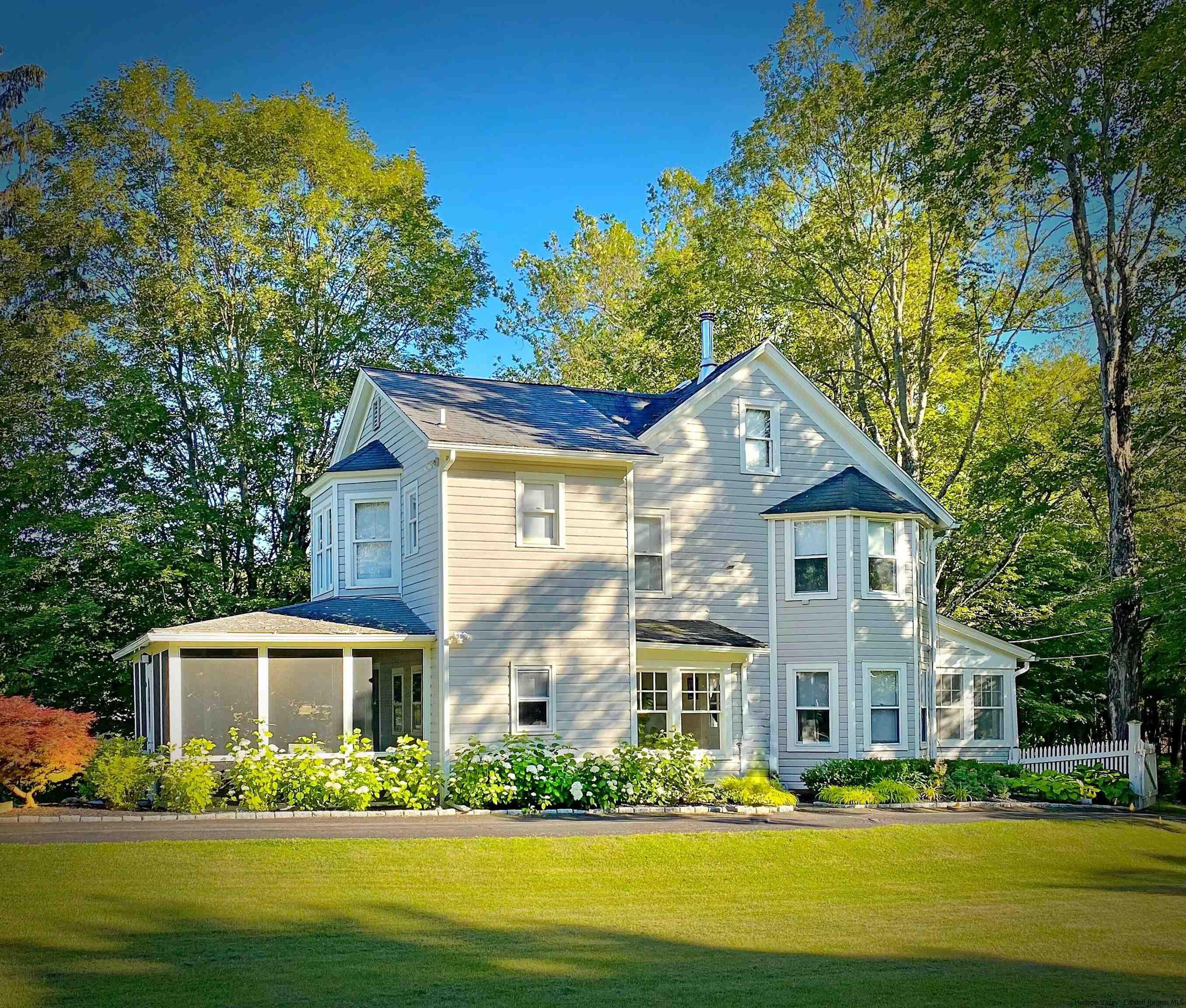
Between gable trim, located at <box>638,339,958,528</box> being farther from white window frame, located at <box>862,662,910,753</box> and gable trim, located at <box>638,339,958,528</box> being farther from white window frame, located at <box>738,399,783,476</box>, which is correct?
white window frame, located at <box>862,662,910,753</box>

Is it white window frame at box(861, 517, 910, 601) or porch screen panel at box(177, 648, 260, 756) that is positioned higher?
white window frame at box(861, 517, 910, 601)

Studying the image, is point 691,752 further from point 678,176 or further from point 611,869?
point 678,176

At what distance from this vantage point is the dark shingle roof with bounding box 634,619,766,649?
23.6 metres

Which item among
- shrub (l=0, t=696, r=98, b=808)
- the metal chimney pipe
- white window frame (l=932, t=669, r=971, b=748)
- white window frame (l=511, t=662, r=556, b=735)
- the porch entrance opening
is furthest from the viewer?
white window frame (l=932, t=669, r=971, b=748)

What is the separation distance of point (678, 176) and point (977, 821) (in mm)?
31773

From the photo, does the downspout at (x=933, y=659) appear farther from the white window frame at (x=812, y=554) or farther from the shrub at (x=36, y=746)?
Answer: the shrub at (x=36, y=746)

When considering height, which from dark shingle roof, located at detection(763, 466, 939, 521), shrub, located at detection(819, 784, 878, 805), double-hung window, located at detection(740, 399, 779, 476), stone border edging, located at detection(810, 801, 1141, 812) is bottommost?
stone border edging, located at detection(810, 801, 1141, 812)

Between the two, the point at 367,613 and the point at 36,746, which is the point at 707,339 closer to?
the point at 367,613

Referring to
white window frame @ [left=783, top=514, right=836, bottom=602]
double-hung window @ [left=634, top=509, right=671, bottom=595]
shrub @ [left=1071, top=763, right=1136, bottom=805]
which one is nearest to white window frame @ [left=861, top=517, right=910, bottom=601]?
Answer: white window frame @ [left=783, top=514, right=836, bottom=602]

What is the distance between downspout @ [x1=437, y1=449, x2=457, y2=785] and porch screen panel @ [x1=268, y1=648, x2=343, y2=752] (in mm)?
1731

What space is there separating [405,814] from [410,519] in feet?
19.9

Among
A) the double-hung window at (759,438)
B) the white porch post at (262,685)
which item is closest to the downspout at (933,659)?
the double-hung window at (759,438)

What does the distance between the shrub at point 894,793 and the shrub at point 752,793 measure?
1.61 metres

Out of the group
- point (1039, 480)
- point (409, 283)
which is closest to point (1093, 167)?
point (1039, 480)
